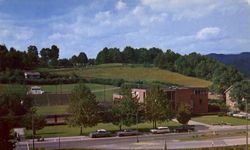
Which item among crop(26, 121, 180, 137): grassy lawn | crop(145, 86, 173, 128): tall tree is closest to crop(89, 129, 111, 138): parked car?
crop(26, 121, 180, 137): grassy lawn

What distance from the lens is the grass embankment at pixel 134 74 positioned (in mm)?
9492

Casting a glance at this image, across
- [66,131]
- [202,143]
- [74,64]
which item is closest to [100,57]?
[74,64]

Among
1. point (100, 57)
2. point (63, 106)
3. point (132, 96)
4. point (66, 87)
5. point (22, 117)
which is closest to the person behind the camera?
point (22, 117)

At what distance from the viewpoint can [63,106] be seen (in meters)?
8.32

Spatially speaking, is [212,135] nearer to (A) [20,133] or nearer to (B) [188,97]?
(B) [188,97]

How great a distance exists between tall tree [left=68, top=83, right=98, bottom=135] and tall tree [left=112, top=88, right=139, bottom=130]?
39 cm

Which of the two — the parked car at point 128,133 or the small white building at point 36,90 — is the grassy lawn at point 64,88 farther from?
the parked car at point 128,133

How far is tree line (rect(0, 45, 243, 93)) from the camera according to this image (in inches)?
304

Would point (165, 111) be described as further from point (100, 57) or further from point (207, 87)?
point (100, 57)

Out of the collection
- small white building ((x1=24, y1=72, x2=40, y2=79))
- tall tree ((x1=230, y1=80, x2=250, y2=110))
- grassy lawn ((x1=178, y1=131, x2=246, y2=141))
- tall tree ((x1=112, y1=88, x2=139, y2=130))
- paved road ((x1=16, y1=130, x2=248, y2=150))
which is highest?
small white building ((x1=24, y1=72, x2=40, y2=79))

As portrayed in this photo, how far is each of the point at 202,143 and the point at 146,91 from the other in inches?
93.7

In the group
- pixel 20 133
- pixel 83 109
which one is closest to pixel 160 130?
pixel 83 109

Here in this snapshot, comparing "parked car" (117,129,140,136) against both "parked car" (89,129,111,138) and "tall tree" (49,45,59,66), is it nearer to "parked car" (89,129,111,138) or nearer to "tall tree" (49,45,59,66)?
"parked car" (89,129,111,138)

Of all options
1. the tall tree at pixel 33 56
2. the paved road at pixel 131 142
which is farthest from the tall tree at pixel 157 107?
the tall tree at pixel 33 56
